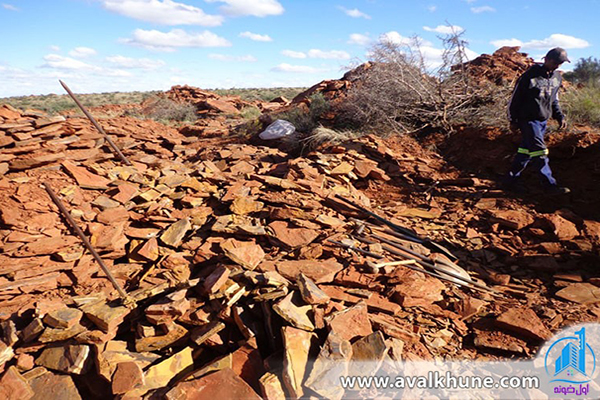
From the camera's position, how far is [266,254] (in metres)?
3.92

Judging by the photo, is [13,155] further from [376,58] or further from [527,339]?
[376,58]

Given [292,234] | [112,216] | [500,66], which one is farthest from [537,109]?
[500,66]

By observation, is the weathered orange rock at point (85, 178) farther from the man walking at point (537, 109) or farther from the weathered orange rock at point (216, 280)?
the man walking at point (537, 109)

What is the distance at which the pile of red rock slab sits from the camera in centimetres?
270

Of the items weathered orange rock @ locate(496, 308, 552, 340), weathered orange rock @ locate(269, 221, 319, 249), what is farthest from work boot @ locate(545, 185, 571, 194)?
weathered orange rock @ locate(269, 221, 319, 249)

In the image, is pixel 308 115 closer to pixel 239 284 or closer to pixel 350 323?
pixel 239 284

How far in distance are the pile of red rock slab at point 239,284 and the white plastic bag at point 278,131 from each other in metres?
3.24

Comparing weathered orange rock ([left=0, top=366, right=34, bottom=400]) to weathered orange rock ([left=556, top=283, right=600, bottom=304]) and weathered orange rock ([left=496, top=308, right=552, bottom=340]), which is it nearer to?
weathered orange rock ([left=496, top=308, right=552, bottom=340])

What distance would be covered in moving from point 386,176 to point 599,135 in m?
3.48

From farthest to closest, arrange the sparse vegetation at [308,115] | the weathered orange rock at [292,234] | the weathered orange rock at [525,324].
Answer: the sparse vegetation at [308,115]
the weathered orange rock at [292,234]
the weathered orange rock at [525,324]

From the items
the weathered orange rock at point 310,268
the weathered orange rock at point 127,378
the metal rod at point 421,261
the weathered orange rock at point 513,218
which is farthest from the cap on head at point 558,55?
the weathered orange rock at point 127,378

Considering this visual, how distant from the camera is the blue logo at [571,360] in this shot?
98.6 inches

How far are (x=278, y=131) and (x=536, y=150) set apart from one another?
5722mm

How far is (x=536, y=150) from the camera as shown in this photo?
500cm
